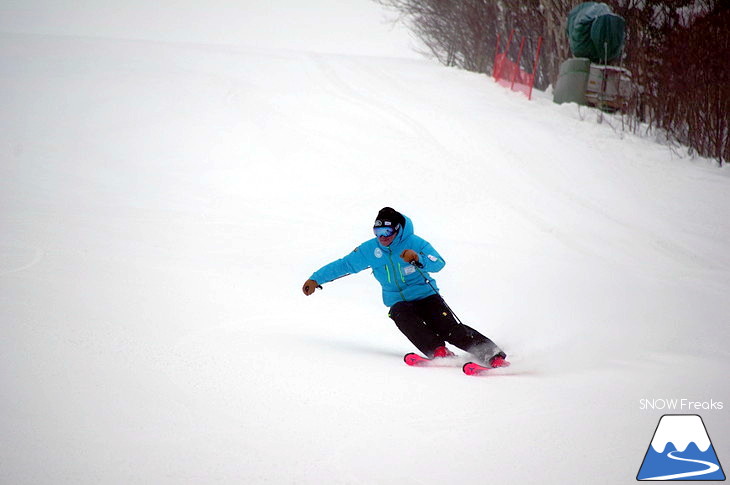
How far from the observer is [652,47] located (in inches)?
514

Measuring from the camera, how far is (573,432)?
116 inches

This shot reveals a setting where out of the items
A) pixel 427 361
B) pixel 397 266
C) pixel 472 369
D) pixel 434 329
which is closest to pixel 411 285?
pixel 397 266

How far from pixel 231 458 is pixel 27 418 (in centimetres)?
103

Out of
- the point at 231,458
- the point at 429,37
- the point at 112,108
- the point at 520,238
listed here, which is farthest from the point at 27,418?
the point at 429,37

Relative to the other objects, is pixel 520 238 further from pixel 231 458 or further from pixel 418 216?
pixel 231 458

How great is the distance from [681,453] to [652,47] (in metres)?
12.4

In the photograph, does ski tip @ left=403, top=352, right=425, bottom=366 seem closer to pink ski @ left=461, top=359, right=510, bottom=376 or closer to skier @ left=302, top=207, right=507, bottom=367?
skier @ left=302, top=207, right=507, bottom=367

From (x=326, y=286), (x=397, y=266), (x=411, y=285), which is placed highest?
(x=397, y=266)

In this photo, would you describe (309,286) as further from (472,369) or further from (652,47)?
(652,47)

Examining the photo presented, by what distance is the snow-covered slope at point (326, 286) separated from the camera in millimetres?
2795

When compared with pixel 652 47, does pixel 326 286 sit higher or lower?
lower

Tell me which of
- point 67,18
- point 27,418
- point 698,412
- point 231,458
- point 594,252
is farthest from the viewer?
point 67,18

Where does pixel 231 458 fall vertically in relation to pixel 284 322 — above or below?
above

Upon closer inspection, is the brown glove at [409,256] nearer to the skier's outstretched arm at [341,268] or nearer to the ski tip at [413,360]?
the skier's outstretched arm at [341,268]
